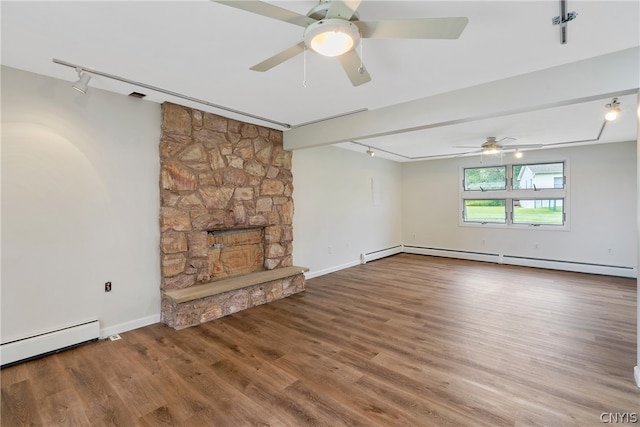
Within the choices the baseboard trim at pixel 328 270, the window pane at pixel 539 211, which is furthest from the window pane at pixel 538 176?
the baseboard trim at pixel 328 270

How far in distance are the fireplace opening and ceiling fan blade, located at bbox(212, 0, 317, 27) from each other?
3.03 metres

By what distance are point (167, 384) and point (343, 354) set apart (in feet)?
4.92

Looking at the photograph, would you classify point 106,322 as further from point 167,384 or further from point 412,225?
point 412,225

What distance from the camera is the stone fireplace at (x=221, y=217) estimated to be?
3510 millimetres

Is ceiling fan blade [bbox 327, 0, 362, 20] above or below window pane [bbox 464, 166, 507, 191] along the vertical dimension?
above

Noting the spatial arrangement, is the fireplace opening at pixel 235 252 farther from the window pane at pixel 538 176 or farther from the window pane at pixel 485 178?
the window pane at pixel 538 176

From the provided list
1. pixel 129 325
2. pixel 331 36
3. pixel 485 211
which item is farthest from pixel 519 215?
pixel 129 325

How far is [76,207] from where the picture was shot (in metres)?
2.95

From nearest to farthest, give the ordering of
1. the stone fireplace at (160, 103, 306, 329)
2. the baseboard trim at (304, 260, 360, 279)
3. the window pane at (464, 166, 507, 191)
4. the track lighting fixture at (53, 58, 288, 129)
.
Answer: the track lighting fixture at (53, 58, 288, 129) < the stone fireplace at (160, 103, 306, 329) < the baseboard trim at (304, 260, 360, 279) < the window pane at (464, 166, 507, 191)

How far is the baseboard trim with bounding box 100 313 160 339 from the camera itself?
313cm

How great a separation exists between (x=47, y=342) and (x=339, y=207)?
470 cm

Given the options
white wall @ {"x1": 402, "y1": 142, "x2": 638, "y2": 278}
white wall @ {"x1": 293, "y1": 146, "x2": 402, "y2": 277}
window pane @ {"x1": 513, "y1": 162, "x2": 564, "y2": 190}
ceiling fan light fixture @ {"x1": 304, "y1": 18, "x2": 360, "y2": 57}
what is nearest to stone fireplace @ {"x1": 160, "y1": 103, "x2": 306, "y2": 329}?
white wall @ {"x1": 293, "y1": 146, "x2": 402, "y2": 277}

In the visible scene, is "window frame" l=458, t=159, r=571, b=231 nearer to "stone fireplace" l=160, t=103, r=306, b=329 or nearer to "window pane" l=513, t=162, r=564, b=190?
"window pane" l=513, t=162, r=564, b=190

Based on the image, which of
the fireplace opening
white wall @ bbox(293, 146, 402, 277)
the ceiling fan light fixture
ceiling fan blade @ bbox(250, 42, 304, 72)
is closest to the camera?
the ceiling fan light fixture
